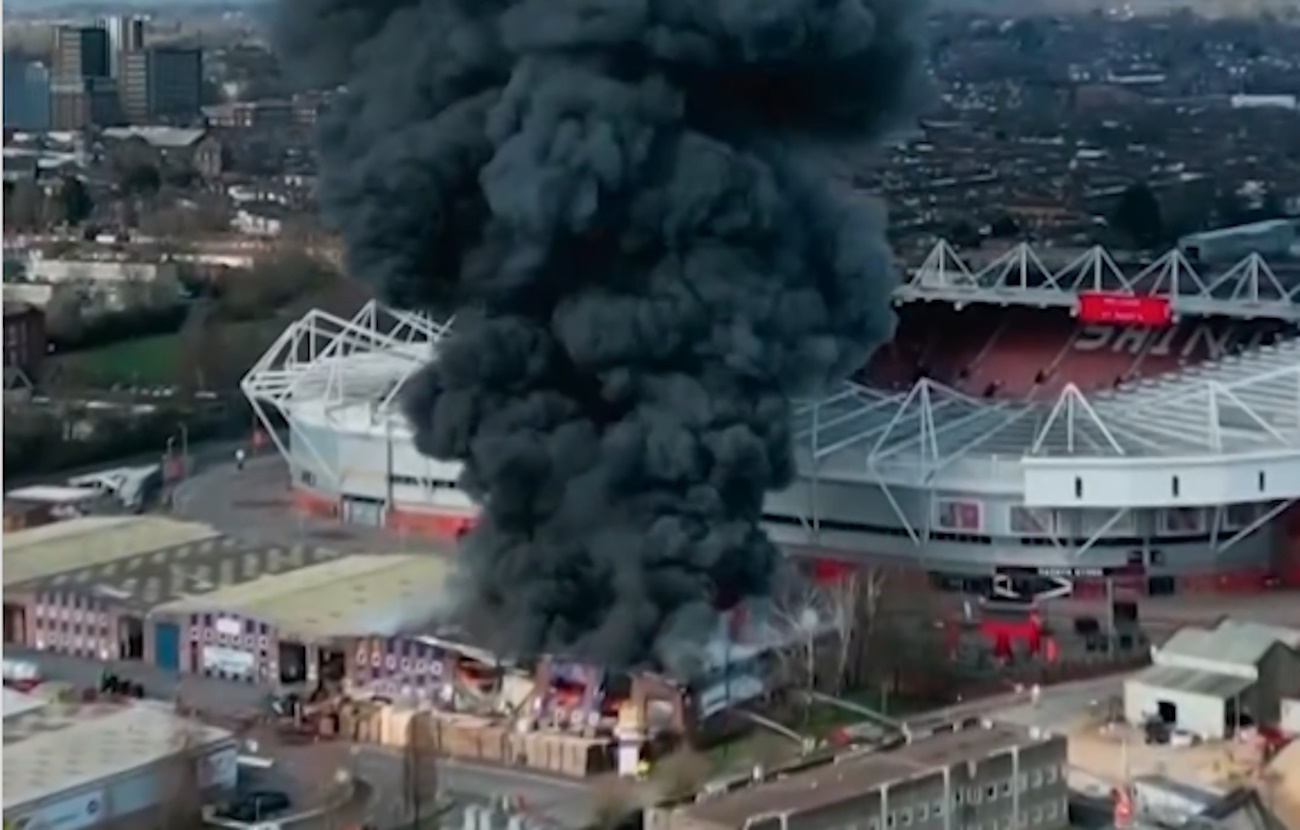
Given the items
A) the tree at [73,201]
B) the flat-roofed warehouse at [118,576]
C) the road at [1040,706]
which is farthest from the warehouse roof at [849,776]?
the tree at [73,201]

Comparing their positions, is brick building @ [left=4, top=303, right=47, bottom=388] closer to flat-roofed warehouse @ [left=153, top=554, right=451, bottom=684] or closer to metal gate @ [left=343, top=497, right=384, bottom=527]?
metal gate @ [left=343, top=497, right=384, bottom=527]

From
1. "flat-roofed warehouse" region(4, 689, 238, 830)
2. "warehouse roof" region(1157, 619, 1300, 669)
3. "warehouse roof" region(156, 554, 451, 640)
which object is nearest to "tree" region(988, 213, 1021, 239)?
"warehouse roof" region(156, 554, 451, 640)

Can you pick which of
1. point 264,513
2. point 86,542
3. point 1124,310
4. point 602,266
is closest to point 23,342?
point 264,513

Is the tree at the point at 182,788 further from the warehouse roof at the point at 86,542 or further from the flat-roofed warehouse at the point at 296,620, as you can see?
the warehouse roof at the point at 86,542

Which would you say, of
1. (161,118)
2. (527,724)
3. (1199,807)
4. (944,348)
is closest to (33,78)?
(161,118)

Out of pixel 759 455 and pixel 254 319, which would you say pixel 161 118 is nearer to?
pixel 254 319
